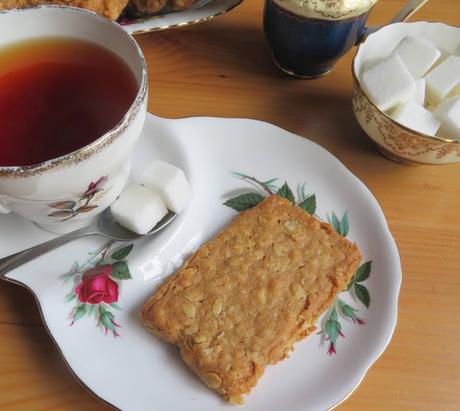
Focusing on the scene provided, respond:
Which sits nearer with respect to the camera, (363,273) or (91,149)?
(91,149)

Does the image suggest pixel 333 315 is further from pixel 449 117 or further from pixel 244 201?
pixel 449 117

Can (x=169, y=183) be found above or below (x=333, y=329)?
above

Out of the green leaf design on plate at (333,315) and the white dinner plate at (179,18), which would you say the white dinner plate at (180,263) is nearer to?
the green leaf design on plate at (333,315)

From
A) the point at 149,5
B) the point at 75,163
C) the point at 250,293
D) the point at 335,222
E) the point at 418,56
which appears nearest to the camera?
the point at 75,163

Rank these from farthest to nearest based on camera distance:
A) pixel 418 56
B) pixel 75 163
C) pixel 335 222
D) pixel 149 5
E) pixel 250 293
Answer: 1. pixel 149 5
2. pixel 418 56
3. pixel 335 222
4. pixel 250 293
5. pixel 75 163

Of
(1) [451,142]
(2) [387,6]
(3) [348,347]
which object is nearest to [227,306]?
(3) [348,347]

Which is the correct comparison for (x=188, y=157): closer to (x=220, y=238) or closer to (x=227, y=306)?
(x=220, y=238)

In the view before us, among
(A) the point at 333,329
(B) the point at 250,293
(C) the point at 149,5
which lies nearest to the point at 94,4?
(C) the point at 149,5

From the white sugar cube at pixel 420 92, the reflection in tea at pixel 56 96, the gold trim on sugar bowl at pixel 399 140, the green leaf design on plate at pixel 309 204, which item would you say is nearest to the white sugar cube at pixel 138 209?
the reflection in tea at pixel 56 96
